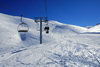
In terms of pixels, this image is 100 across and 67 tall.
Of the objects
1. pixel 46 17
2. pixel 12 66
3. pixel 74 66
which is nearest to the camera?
pixel 74 66

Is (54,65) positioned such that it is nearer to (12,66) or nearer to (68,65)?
(68,65)

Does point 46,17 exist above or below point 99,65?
above

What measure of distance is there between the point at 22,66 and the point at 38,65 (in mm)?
779

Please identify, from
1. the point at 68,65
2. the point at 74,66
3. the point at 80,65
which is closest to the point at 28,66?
the point at 68,65

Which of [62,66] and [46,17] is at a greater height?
[46,17]

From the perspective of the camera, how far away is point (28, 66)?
4328mm

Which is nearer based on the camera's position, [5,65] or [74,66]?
[74,66]

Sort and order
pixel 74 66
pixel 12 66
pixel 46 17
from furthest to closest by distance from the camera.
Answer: pixel 46 17 → pixel 12 66 → pixel 74 66

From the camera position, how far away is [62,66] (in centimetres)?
414

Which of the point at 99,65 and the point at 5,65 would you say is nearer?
the point at 99,65

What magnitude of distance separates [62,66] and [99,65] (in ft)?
5.64

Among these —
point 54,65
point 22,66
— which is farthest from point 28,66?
point 54,65

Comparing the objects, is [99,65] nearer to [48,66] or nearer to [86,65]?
[86,65]

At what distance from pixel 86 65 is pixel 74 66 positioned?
1.97ft
